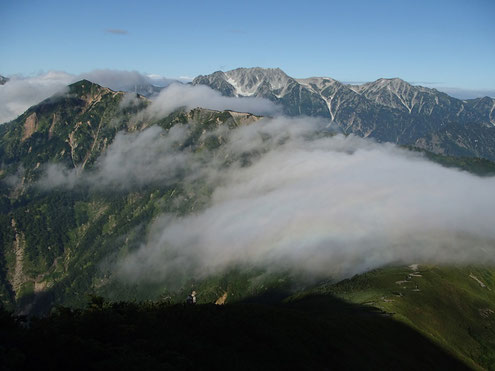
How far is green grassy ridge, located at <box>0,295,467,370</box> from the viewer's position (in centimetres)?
5138

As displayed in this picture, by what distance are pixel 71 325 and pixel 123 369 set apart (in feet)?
65.1

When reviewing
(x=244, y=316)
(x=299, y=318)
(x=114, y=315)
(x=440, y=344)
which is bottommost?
(x=440, y=344)

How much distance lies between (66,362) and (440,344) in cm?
15688

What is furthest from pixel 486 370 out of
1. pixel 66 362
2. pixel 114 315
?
pixel 66 362

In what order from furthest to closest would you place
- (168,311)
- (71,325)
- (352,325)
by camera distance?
(352,325) → (168,311) → (71,325)

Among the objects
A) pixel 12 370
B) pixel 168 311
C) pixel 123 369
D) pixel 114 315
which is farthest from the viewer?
pixel 168 311

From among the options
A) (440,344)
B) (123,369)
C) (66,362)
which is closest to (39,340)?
(66,362)

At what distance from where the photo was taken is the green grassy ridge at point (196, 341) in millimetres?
51375

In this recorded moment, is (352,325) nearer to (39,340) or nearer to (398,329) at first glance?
(398,329)

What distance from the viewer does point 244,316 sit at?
9831 centimetres

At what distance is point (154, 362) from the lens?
2076 inches

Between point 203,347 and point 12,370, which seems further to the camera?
point 203,347

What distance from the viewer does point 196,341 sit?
243 feet

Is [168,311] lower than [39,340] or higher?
lower
